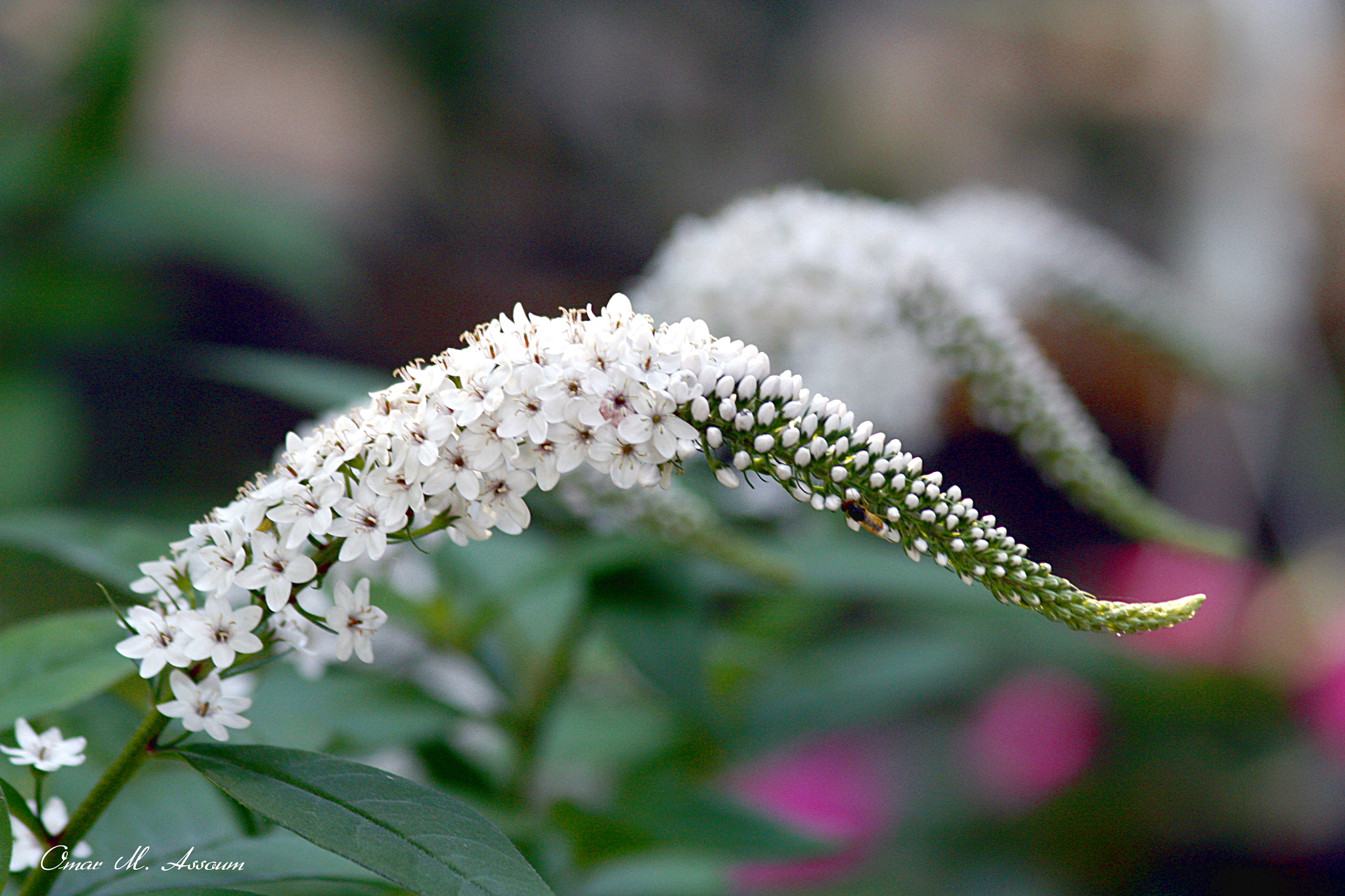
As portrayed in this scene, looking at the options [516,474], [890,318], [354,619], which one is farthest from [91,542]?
[890,318]

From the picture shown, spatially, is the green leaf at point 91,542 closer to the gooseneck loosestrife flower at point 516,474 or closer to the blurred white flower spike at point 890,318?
the gooseneck loosestrife flower at point 516,474

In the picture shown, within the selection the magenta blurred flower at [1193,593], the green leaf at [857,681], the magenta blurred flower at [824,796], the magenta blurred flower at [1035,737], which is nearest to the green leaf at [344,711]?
the green leaf at [857,681]

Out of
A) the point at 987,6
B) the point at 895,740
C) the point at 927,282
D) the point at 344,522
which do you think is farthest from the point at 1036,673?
the point at 987,6

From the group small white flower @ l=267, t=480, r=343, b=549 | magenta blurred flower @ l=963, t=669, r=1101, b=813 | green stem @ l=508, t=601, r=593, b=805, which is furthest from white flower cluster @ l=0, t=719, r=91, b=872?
magenta blurred flower @ l=963, t=669, r=1101, b=813

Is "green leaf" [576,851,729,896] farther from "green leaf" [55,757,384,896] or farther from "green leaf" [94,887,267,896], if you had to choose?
"green leaf" [94,887,267,896]

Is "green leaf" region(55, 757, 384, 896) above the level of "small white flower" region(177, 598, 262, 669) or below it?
below

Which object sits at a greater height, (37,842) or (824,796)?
(824,796)

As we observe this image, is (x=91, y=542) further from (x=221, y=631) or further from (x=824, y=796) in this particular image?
(x=824, y=796)
